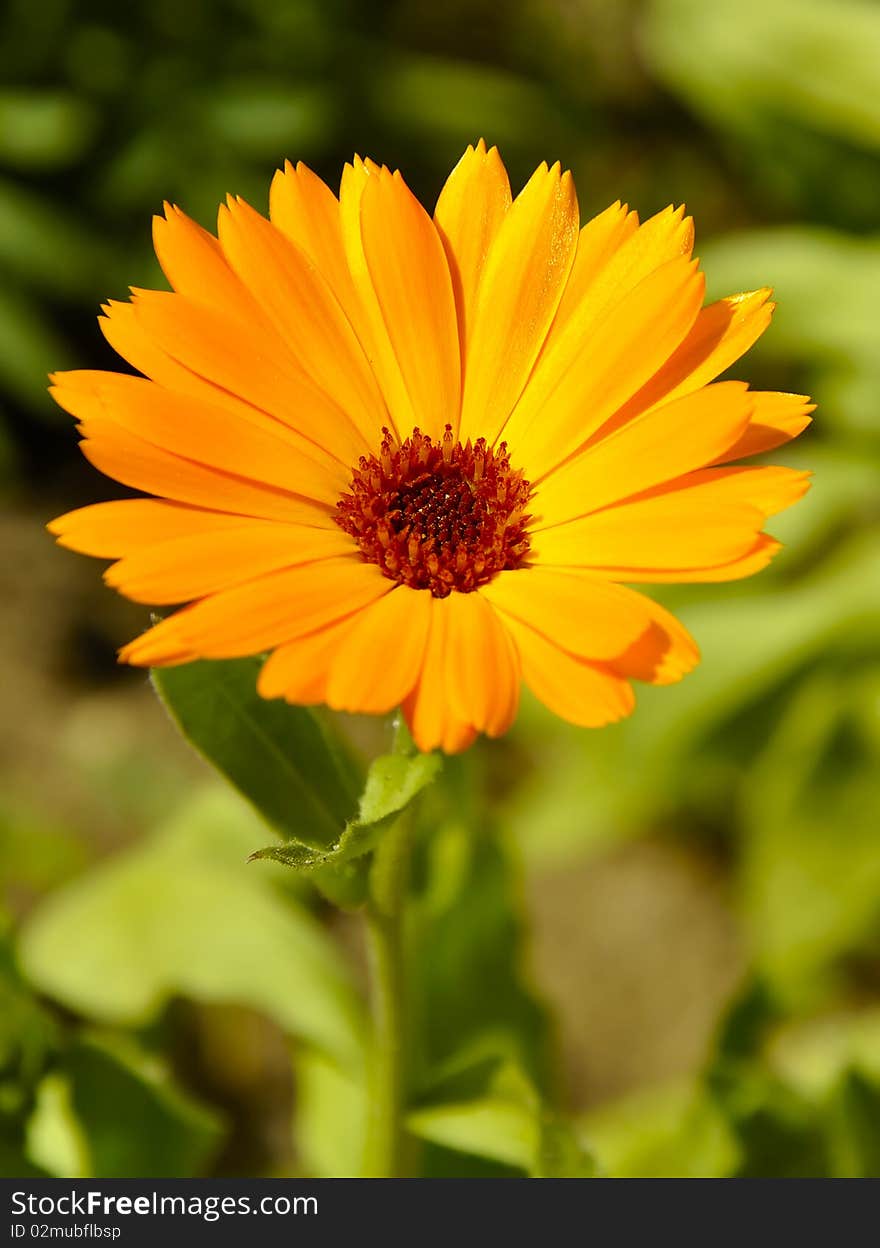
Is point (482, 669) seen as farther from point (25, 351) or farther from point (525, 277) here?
point (25, 351)

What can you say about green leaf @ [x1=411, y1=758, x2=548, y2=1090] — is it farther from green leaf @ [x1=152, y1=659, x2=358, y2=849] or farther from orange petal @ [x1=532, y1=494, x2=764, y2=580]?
orange petal @ [x1=532, y1=494, x2=764, y2=580]

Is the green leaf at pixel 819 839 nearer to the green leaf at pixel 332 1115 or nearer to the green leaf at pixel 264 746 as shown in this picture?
the green leaf at pixel 332 1115

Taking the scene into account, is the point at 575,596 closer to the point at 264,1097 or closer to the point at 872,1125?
the point at 872,1125

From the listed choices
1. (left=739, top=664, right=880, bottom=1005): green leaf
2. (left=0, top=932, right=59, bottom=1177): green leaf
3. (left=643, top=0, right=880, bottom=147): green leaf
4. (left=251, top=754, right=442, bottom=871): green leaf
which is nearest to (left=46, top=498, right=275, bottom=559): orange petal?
(left=251, top=754, right=442, bottom=871): green leaf

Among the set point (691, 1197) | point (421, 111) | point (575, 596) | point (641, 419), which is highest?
point (421, 111)

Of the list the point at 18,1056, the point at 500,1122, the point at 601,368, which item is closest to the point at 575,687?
the point at 601,368

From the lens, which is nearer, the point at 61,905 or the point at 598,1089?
the point at 61,905

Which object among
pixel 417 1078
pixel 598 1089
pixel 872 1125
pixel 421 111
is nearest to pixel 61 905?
pixel 417 1078
